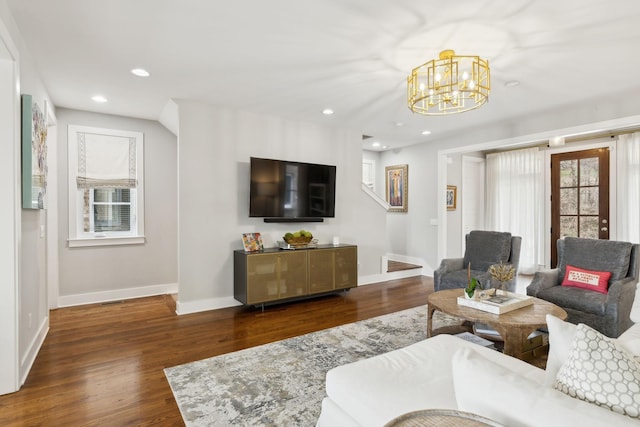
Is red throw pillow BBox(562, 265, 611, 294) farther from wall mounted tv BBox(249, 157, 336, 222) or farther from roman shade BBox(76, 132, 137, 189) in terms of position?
roman shade BBox(76, 132, 137, 189)

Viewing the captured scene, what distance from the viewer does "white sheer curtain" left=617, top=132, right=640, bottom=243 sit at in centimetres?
512

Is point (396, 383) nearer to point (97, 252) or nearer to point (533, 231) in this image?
point (97, 252)

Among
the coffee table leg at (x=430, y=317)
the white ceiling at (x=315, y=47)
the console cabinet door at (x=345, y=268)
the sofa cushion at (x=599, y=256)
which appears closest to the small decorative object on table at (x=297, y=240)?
the console cabinet door at (x=345, y=268)

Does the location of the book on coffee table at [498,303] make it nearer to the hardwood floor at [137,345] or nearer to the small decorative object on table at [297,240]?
the hardwood floor at [137,345]

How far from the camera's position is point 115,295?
4707mm

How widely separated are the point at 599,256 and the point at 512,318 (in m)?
1.89

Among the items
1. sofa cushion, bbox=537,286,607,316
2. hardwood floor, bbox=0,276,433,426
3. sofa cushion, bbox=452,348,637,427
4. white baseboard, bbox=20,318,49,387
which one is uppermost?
sofa cushion, bbox=452,348,637,427

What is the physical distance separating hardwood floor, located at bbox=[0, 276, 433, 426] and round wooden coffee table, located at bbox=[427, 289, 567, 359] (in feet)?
4.64

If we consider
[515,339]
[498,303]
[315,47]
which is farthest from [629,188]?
[315,47]

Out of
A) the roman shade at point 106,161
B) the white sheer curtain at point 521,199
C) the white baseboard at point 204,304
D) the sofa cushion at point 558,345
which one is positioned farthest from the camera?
the white sheer curtain at point 521,199

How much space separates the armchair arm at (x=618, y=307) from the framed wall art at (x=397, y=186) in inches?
155

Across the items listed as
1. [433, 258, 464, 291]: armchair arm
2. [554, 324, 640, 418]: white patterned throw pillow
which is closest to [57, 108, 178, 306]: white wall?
[433, 258, 464, 291]: armchair arm

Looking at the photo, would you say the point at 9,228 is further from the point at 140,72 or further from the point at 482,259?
the point at 482,259

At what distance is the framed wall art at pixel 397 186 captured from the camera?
271 inches
